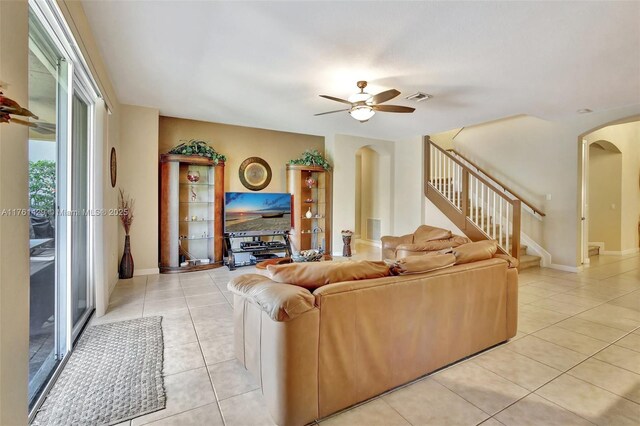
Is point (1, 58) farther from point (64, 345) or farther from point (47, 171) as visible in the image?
point (64, 345)

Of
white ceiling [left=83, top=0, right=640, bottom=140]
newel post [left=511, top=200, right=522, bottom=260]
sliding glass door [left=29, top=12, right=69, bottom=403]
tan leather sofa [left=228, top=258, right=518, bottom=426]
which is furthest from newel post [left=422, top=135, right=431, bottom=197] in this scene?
sliding glass door [left=29, top=12, right=69, bottom=403]

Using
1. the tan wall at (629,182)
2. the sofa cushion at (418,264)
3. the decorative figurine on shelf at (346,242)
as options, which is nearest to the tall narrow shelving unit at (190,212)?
the decorative figurine on shelf at (346,242)

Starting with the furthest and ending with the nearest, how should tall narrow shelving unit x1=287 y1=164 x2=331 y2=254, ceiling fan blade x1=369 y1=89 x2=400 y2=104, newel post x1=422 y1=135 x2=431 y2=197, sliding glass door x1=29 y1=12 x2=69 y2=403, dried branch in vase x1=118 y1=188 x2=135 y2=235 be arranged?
newel post x1=422 y1=135 x2=431 y2=197, tall narrow shelving unit x1=287 y1=164 x2=331 y2=254, dried branch in vase x1=118 y1=188 x2=135 y2=235, ceiling fan blade x1=369 y1=89 x2=400 y2=104, sliding glass door x1=29 y1=12 x2=69 y2=403

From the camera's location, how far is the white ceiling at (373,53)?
2.62 metres

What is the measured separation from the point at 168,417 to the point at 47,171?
1.86m

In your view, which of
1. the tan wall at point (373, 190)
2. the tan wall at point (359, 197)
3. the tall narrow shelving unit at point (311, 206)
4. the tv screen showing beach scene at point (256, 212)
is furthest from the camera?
the tan wall at point (359, 197)

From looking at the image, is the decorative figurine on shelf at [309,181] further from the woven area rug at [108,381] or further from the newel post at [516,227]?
the woven area rug at [108,381]

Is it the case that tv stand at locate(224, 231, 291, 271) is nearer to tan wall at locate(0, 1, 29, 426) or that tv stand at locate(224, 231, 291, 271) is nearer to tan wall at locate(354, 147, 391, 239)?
tan wall at locate(354, 147, 391, 239)

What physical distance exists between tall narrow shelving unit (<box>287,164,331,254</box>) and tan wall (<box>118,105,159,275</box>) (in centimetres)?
258

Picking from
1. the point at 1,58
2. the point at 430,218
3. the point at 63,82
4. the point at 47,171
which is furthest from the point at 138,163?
the point at 430,218

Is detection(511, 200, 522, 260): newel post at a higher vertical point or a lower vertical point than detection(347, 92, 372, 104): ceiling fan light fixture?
lower

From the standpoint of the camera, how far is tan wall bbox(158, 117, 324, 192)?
558 centimetres

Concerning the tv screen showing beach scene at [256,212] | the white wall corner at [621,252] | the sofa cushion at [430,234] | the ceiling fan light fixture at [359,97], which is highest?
the ceiling fan light fixture at [359,97]

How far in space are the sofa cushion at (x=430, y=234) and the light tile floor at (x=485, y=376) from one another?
5.15 feet
